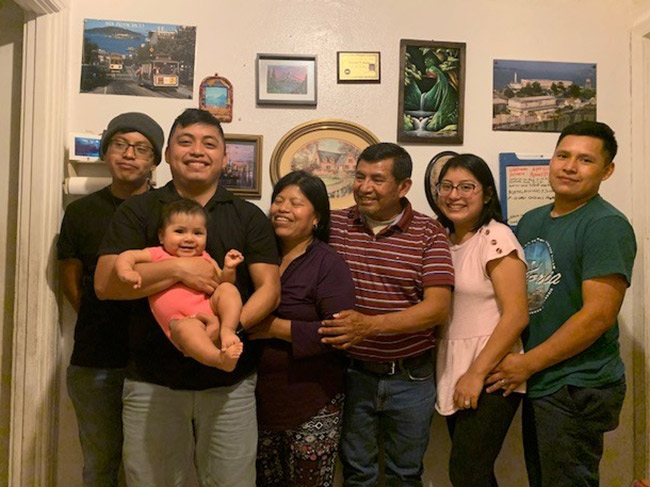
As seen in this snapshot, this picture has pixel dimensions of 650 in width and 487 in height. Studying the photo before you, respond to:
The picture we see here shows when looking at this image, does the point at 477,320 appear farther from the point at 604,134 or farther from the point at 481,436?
the point at 604,134

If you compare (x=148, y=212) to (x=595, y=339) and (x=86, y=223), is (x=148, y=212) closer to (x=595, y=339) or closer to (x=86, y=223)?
(x=86, y=223)

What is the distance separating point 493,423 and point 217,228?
109 centimetres

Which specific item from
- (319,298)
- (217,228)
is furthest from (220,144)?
(319,298)

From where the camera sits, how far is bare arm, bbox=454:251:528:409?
1.46m

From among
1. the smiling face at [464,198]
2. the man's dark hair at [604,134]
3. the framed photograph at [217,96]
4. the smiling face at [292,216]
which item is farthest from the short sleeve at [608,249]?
the framed photograph at [217,96]

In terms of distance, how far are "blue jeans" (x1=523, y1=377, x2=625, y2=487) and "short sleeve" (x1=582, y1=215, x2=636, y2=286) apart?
0.37 meters

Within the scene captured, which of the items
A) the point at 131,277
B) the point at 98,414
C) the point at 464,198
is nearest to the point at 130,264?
the point at 131,277

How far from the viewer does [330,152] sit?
6.37 ft

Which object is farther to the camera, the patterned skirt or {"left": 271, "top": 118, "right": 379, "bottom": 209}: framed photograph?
{"left": 271, "top": 118, "right": 379, "bottom": 209}: framed photograph

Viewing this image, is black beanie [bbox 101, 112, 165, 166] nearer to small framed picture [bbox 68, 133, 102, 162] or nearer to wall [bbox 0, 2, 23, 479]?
small framed picture [bbox 68, 133, 102, 162]

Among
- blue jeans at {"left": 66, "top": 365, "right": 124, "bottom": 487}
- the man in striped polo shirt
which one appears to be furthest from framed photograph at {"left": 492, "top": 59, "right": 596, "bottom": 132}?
blue jeans at {"left": 66, "top": 365, "right": 124, "bottom": 487}

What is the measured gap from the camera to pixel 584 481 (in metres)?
1.46

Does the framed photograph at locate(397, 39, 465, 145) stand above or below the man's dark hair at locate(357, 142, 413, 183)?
above

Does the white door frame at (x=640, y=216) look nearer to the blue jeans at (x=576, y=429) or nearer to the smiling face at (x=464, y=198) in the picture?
the blue jeans at (x=576, y=429)
